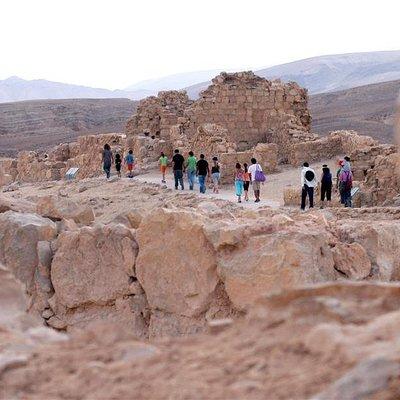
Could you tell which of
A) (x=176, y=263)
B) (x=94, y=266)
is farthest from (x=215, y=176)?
(x=176, y=263)

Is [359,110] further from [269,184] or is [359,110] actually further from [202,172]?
[202,172]

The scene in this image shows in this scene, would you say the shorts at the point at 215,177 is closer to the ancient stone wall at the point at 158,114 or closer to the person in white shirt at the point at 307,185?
the person in white shirt at the point at 307,185

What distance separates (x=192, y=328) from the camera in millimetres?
6543

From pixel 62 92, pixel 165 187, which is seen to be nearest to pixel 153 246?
pixel 165 187

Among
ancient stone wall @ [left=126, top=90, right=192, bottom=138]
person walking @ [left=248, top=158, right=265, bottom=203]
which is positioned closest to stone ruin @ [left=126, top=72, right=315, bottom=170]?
ancient stone wall @ [left=126, top=90, right=192, bottom=138]

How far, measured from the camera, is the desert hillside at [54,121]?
185ft

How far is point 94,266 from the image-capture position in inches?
279

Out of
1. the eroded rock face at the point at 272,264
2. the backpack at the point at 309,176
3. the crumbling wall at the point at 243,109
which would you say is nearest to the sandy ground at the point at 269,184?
the backpack at the point at 309,176

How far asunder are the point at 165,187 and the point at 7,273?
37.7 ft

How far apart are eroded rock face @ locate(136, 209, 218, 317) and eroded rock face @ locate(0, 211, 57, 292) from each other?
114 cm

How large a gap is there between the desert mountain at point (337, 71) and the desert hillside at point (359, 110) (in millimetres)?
34120

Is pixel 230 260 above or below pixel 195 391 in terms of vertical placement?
below

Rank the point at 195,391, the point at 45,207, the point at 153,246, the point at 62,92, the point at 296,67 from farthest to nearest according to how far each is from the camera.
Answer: the point at 62,92
the point at 296,67
the point at 45,207
the point at 153,246
the point at 195,391

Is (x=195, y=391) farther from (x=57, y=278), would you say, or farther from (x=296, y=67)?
(x=296, y=67)
